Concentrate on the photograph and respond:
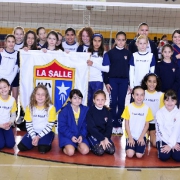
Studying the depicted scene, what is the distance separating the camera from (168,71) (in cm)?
545

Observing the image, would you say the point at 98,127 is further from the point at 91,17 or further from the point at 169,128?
the point at 91,17

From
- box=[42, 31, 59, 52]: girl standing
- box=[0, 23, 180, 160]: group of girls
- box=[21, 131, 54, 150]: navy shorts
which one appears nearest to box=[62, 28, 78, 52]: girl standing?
box=[0, 23, 180, 160]: group of girls

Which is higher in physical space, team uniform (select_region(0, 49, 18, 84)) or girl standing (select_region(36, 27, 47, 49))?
girl standing (select_region(36, 27, 47, 49))

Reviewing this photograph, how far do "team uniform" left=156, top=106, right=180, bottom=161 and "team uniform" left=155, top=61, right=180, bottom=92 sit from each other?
86 cm

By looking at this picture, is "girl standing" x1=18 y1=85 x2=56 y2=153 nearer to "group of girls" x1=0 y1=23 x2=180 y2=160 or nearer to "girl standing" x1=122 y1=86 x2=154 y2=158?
"group of girls" x1=0 y1=23 x2=180 y2=160

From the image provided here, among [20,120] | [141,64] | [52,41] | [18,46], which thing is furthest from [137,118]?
[18,46]

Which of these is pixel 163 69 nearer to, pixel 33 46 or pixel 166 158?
pixel 166 158

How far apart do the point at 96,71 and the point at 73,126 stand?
4.18 ft

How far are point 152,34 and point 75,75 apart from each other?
13.6 metres

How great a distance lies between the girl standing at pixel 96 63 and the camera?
549 centimetres

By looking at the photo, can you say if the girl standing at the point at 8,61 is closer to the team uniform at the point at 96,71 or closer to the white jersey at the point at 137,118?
the team uniform at the point at 96,71

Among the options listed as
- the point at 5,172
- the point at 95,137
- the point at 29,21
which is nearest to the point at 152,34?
the point at 29,21

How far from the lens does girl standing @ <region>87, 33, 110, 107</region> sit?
549 centimetres

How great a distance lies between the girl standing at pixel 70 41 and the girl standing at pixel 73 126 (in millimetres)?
1739
